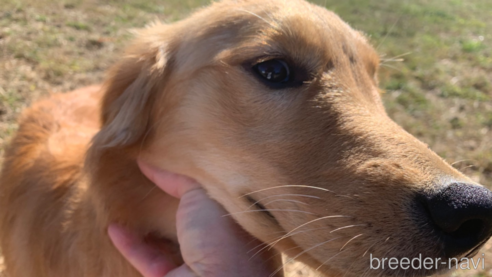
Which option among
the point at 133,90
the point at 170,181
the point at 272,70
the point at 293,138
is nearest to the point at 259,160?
the point at 293,138

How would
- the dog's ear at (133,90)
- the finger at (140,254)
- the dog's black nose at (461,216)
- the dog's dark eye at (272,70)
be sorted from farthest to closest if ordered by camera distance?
the dog's ear at (133,90) < the finger at (140,254) < the dog's dark eye at (272,70) < the dog's black nose at (461,216)

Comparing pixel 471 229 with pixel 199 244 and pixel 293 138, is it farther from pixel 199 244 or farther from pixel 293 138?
pixel 199 244

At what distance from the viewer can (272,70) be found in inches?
74.4

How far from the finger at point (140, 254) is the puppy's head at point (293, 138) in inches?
17.3

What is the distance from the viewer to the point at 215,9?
7.54ft

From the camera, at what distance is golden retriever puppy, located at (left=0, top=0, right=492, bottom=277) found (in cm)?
144

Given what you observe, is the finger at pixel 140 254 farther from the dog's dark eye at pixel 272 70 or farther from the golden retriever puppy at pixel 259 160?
the dog's dark eye at pixel 272 70

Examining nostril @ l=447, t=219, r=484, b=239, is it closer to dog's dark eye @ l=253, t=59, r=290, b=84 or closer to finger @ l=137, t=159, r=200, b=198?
dog's dark eye @ l=253, t=59, r=290, b=84

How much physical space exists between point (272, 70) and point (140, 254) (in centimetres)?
123

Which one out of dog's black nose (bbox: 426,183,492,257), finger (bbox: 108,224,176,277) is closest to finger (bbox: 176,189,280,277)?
finger (bbox: 108,224,176,277)

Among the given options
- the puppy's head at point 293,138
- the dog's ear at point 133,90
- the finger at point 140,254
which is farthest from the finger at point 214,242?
the dog's ear at point 133,90

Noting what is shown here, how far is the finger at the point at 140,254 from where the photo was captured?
6.86ft

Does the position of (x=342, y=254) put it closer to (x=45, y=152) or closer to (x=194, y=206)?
(x=194, y=206)

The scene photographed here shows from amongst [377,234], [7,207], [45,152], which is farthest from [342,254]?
[7,207]
